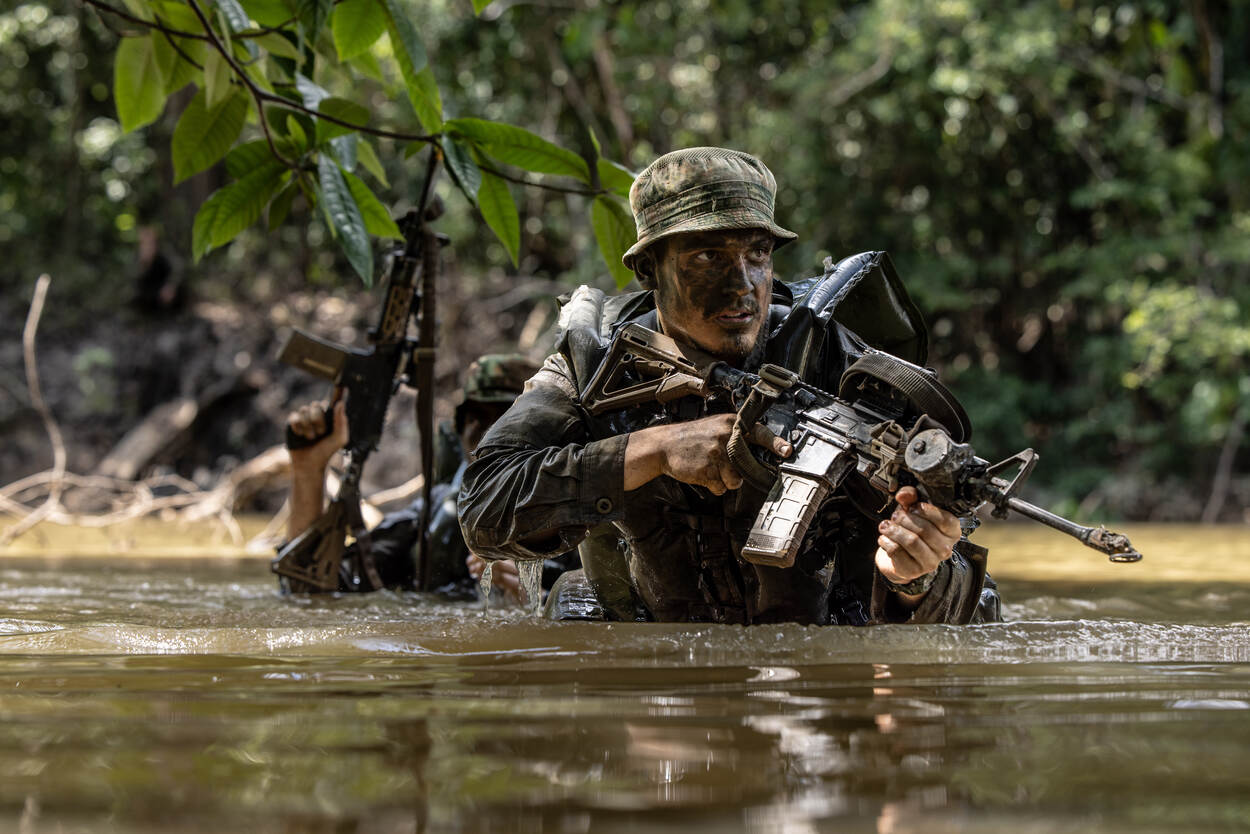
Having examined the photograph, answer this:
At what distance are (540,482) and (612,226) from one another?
0.77 meters

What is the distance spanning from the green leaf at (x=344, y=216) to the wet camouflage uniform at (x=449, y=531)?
2016 millimetres

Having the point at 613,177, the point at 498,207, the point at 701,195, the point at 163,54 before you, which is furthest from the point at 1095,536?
the point at 163,54

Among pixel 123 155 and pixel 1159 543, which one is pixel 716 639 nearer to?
pixel 1159 543

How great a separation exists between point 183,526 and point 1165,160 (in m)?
10.4

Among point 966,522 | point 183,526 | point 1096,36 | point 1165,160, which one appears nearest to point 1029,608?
point 966,522

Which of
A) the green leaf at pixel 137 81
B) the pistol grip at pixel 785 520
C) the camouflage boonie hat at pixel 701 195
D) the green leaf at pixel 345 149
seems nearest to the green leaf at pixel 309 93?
the green leaf at pixel 345 149

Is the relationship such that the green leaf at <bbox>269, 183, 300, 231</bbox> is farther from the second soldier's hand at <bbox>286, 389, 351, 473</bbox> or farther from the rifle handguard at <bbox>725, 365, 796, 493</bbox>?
the second soldier's hand at <bbox>286, 389, 351, 473</bbox>

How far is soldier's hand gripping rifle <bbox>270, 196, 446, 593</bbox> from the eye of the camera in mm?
4879

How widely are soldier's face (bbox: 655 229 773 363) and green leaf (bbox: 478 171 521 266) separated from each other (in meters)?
0.46

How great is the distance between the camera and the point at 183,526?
10.0m

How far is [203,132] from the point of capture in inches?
121

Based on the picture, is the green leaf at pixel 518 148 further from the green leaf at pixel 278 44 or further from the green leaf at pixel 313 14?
the green leaf at pixel 278 44

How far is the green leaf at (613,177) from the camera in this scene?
10.4ft

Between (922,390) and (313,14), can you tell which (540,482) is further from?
(313,14)
